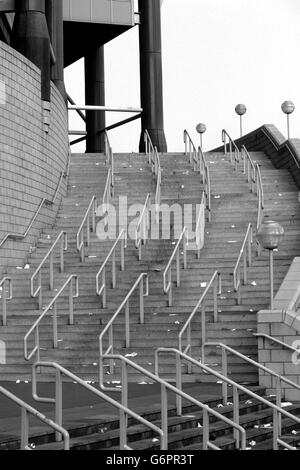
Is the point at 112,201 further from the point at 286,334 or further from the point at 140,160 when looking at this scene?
the point at 286,334

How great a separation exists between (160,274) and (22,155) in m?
4.70

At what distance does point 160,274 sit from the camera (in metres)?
18.5

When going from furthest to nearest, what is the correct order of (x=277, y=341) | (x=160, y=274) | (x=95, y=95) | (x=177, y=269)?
(x=95, y=95) < (x=160, y=274) < (x=177, y=269) < (x=277, y=341)

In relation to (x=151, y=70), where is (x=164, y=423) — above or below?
below

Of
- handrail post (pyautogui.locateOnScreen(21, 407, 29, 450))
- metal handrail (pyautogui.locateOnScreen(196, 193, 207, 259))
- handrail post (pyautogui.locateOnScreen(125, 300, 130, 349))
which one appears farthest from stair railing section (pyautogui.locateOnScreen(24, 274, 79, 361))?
handrail post (pyautogui.locateOnScreen(21, 407, 29, 450))

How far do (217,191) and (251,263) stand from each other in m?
6.19

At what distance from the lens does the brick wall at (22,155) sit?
2000cm

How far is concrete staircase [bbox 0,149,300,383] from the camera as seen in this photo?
1529 centimetres

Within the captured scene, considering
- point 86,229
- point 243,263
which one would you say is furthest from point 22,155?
point 243,263

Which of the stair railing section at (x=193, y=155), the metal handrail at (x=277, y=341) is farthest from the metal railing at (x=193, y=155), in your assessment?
the metal handrail at (x=277, y=341)

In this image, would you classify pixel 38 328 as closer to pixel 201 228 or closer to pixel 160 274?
pixel 160 274

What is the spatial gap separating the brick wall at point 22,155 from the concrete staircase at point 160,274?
0.54 m

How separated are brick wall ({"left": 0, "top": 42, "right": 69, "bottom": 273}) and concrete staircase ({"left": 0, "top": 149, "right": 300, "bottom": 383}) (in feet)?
1.76

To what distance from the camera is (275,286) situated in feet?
57.4
